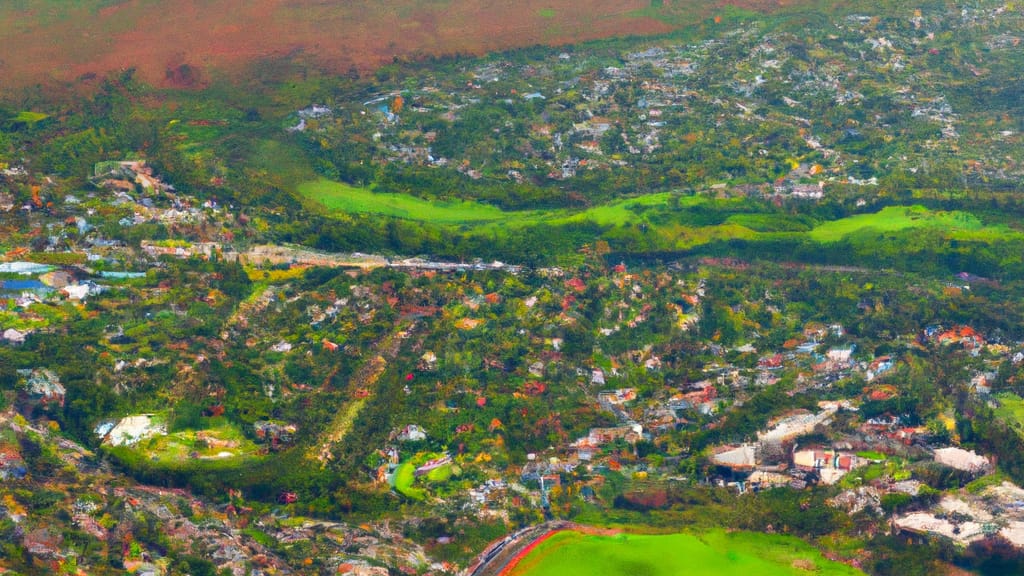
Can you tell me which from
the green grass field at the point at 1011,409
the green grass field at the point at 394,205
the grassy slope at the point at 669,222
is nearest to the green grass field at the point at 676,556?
the green grass field at the point at 1011,409

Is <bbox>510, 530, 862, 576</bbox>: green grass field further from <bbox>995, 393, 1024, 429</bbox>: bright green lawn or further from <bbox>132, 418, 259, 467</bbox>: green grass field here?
<bbox>132, 418, 259, 467</bbox>: green grass field

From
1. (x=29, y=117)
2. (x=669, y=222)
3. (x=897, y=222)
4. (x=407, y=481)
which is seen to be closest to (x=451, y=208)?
(x=669, y=222)

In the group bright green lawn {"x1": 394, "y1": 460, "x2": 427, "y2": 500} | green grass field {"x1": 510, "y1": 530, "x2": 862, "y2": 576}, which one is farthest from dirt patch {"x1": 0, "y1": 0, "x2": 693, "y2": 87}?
green grass field {"x1": 510, "y1": 530, "x2": 862, "y2": 576}

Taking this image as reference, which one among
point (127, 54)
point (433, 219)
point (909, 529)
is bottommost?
point (909, 529)

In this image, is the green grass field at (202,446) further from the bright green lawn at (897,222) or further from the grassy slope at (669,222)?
the bright green lawn at (897,222)

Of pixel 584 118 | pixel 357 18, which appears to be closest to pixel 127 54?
pixel 357 18

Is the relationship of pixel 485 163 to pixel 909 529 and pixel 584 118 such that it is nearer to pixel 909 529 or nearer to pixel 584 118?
pixel 584 118
